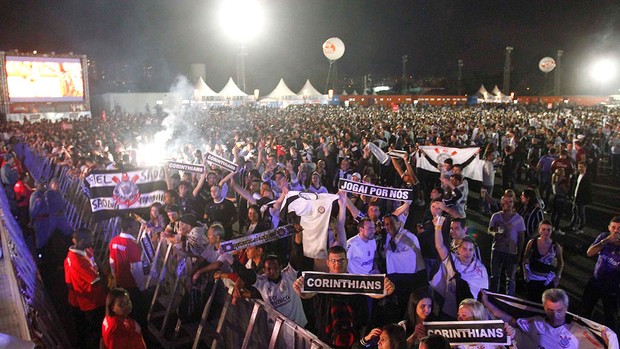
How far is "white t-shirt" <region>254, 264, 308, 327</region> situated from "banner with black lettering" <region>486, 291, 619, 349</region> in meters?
1.83

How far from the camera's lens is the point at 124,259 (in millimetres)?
5758

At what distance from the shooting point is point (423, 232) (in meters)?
6.56

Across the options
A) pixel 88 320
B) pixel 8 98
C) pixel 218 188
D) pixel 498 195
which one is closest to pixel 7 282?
pixel 88 320

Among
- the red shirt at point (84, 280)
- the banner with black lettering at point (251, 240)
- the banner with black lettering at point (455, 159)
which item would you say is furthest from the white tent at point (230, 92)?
the banner with black lettering at point (251, 240)

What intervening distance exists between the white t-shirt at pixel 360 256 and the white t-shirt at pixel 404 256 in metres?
0.26

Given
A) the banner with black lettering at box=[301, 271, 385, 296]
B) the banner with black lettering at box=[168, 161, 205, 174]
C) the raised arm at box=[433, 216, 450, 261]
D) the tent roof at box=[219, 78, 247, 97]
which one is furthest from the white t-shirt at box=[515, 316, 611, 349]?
the tent roof at box=[219, 78, 247, 97]

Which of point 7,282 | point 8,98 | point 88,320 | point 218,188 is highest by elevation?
point 8,98

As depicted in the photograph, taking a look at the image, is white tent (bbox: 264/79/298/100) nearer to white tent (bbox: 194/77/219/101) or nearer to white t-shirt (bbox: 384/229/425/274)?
white tent (bbox: 194/77/219/101)

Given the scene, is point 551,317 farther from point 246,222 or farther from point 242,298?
point 246,222

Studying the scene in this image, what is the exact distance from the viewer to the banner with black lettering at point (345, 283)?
382 cm

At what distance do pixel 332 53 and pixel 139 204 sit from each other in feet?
93.4

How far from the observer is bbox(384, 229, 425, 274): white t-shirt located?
5531 mm

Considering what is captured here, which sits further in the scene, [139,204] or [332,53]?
[332,53]

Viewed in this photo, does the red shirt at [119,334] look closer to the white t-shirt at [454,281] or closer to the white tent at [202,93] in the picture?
the white t-shirt at [454,281]
